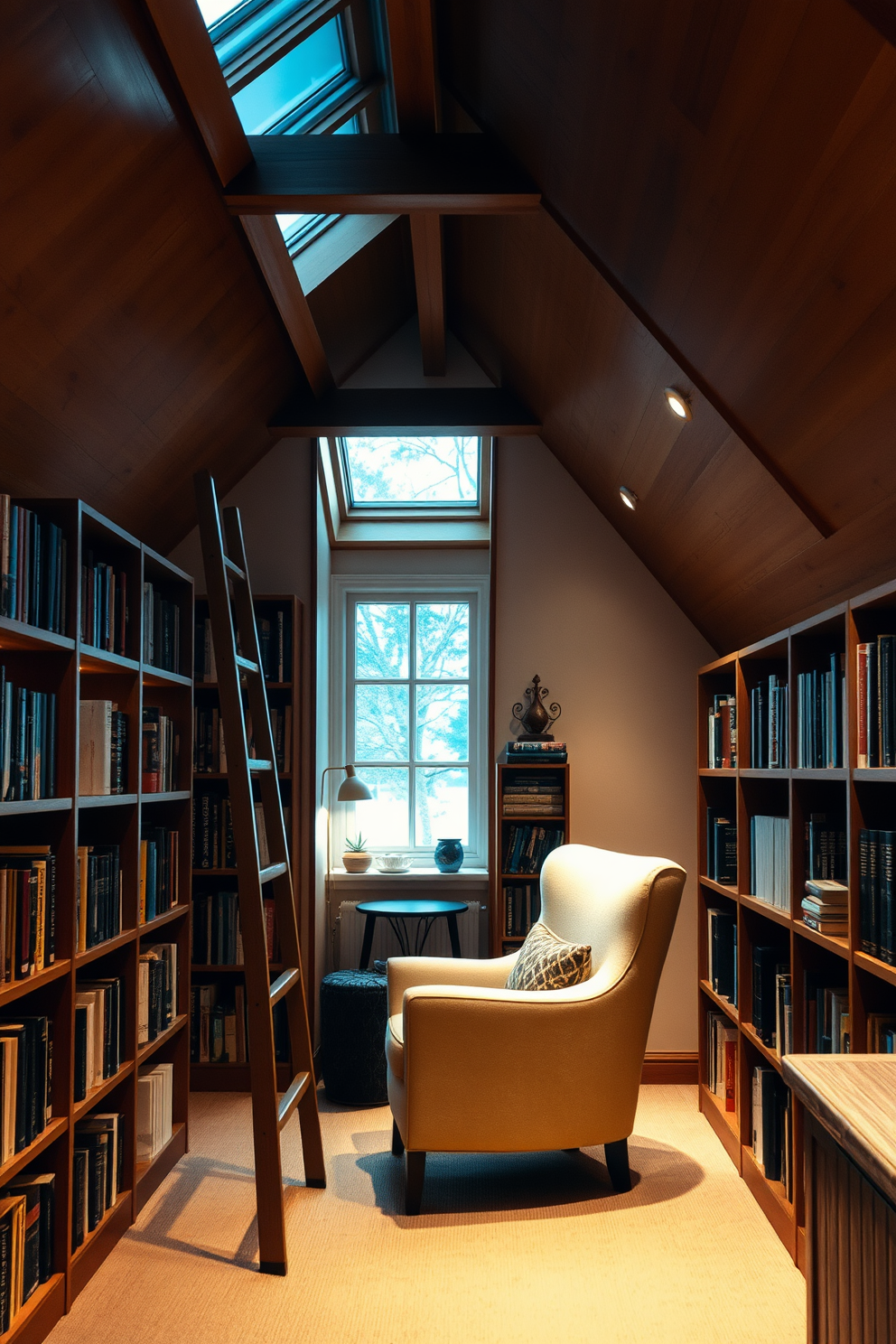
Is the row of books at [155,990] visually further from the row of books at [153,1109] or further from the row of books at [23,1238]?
the row of books at [23,1238]

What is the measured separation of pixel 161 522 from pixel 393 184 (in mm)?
1952

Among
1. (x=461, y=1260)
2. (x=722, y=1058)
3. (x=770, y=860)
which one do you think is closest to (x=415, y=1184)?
(x=461, y=1260)

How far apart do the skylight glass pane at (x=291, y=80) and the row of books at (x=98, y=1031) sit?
243cm

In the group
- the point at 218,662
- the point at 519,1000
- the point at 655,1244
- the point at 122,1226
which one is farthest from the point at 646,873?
the point at 122,1226

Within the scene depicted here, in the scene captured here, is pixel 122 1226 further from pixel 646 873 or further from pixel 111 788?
pixel 646 873

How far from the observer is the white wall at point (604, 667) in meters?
4.76

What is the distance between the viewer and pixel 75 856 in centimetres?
257

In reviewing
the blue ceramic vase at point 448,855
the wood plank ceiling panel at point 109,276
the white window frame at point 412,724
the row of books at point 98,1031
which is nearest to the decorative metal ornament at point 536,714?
the white window frame at point 412,724

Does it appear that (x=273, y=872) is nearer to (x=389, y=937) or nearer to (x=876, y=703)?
A: (x=876, y=703)

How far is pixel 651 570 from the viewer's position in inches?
189

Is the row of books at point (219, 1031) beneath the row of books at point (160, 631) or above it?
beneath

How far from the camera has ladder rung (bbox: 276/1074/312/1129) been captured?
293cm

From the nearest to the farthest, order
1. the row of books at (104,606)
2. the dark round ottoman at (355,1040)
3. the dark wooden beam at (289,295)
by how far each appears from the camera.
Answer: the row of books at (104,606)
the dark wooden beam at (289,295)
the dark round ottoman at (355,1040)

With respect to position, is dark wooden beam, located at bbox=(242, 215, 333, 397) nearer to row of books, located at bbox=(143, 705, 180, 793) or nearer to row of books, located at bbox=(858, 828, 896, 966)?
row of books, located at bbox=(143, 705, 180, 793)
